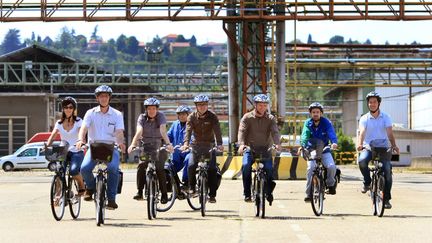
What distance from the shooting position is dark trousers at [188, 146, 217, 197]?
58.6ft

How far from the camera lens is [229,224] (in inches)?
615

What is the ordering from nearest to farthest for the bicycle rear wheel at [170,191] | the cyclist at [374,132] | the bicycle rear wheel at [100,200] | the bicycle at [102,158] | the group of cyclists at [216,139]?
the bicycle rear wheel at [100,200] < the bicycle at [102,158] < the group of cyclists at [216,139] < the cyclist at [374,132] < the bicycle rear wheel at [170,191]

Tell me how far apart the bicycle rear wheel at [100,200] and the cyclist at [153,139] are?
5.94 feet

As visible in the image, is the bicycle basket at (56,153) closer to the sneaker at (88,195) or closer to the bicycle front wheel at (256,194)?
the sneaker at (88,195)

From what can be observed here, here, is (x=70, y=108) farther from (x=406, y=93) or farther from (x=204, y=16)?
(x=406, y=93)

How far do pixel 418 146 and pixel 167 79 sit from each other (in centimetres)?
1948

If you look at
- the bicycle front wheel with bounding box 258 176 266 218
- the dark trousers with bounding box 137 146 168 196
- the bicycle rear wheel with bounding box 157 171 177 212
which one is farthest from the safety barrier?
the bicycle front wheel with bounding box 258 176 266 218

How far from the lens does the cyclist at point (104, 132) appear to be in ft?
52.5

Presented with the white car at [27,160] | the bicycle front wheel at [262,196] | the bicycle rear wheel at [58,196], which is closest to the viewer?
the bicycle rear wheel at [58,196]

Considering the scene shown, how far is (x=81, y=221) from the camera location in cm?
1638

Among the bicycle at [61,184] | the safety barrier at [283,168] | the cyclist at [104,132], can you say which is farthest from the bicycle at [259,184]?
the safety barrier at [283,168]

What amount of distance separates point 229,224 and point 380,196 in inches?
109

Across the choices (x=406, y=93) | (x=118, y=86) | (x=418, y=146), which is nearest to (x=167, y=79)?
(x=118, y=86)

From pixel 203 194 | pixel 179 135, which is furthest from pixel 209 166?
pixel 179 135
